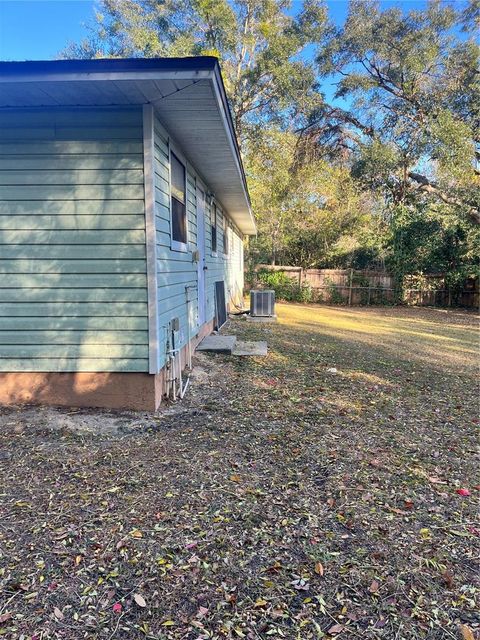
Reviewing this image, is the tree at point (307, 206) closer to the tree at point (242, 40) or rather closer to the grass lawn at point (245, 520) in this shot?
the tree at point (242, 40)

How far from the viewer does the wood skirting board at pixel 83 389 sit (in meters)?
4.07

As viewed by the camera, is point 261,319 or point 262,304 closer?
point 261,319

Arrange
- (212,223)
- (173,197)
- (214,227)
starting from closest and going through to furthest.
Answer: (173,197), (212,223), (214,227)

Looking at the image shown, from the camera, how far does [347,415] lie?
420 cm

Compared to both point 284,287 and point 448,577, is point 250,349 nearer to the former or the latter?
point 448,577

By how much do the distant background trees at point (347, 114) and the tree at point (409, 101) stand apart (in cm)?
5

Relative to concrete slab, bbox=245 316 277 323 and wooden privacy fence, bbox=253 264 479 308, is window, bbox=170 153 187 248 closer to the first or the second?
concrete slab, bbox=245 316 277 323

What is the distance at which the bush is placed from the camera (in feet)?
60.0

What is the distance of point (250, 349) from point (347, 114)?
15907mm

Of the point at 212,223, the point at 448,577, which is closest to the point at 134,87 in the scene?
the point at 448,577

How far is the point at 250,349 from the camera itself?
7.03m

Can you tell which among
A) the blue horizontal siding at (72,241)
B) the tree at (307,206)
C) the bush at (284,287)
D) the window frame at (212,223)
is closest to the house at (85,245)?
the blue horizontal siding at (72,241)

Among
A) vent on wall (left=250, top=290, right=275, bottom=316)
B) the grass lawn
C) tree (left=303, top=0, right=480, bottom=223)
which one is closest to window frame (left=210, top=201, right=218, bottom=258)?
vent on wall (left=250, top=290, right=275, bottom=316)

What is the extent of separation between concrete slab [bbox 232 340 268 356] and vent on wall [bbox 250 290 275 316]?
12.3ft
